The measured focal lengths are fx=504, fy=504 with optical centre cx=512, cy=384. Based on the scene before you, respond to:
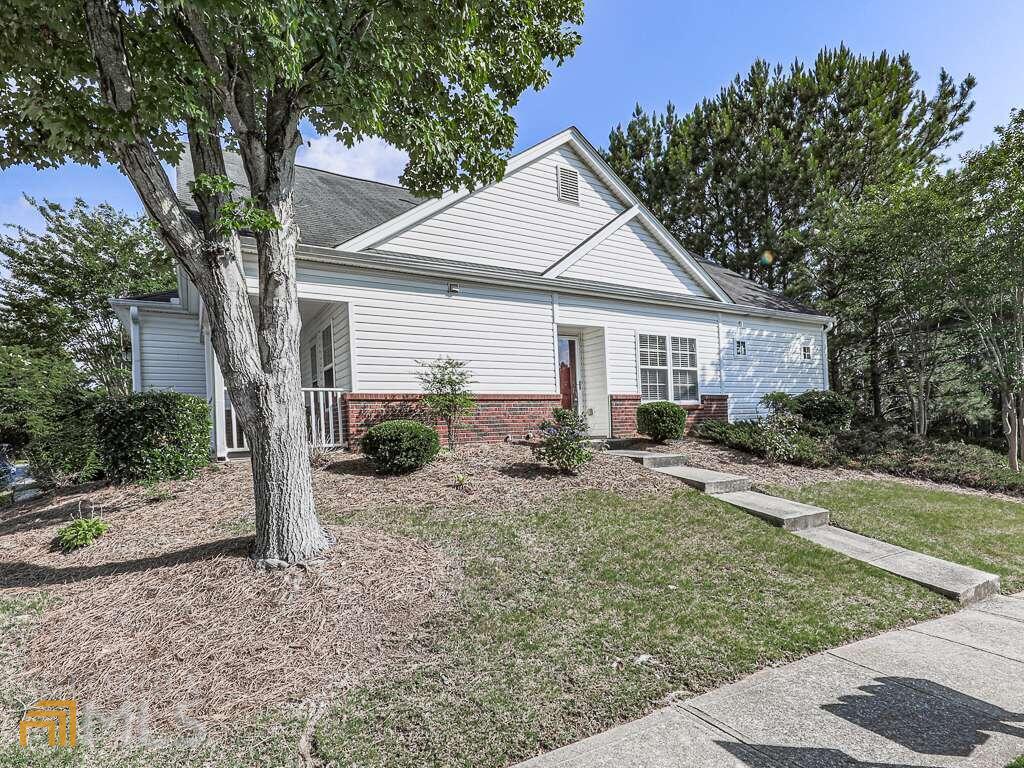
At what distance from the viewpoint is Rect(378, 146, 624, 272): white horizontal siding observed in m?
9.94

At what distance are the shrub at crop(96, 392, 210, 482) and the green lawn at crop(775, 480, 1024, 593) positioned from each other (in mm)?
8768

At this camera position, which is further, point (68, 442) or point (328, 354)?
point (328, 354)

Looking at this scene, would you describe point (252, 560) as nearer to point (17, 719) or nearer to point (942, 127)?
point (17, 719)

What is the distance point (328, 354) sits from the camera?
1006 cm

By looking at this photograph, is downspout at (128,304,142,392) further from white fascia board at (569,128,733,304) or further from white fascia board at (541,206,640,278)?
white fascia board at (569,128,733,304)

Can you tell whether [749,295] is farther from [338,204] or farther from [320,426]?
[320,426]

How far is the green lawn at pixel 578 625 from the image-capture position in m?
2.54

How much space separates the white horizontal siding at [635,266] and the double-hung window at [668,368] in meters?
1.29

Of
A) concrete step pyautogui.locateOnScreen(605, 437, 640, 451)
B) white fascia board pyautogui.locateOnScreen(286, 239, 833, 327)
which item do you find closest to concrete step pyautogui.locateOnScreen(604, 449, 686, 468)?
concrete step pyautogui.locateOnScreen(605, 437, 640, 451)

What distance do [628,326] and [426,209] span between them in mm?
5050

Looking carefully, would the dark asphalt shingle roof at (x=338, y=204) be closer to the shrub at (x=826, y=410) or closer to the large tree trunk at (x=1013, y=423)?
the shrub at (x=826, y=410)

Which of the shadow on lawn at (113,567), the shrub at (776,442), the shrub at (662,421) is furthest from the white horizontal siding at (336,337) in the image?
the shrub at (776,442)

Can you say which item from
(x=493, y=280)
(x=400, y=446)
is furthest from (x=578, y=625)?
(x=493, y=280)

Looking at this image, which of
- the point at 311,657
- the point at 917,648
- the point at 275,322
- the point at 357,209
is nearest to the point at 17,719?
the point at 311,657
